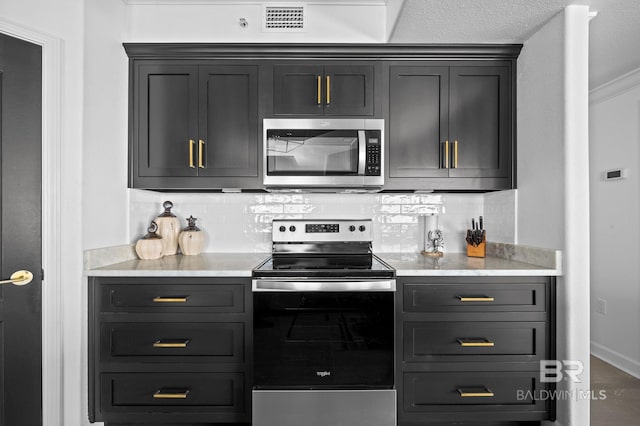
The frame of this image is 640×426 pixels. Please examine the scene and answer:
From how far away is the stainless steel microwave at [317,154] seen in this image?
2.08 m

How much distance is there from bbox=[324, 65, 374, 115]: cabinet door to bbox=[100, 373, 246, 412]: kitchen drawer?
168 cm

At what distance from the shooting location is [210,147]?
214 cm

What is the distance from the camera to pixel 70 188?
1717mm

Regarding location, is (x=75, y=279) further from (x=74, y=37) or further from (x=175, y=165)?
(x=74, y=37)

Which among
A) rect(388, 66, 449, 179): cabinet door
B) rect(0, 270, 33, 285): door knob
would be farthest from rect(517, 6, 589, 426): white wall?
rect(0, 270, 33, 285): door knob

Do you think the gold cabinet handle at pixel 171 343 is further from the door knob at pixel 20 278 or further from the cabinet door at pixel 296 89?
the cabinet door at pixel 296 89

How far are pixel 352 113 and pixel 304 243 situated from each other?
3.04 ft

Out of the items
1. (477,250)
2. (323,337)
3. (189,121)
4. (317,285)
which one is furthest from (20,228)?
(477,250)

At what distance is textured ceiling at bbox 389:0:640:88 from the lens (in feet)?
5.65

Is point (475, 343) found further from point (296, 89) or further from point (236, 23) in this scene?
point (236, 23)

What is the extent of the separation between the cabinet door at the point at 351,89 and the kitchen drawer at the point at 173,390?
1677 mm

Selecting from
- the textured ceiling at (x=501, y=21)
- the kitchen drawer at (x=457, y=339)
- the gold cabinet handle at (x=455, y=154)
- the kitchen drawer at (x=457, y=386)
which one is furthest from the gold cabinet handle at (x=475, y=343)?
the textured ceiling at (x=501, y=21)

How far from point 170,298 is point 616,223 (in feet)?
11.2

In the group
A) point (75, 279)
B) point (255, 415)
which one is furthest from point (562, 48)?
point (75, 279)
